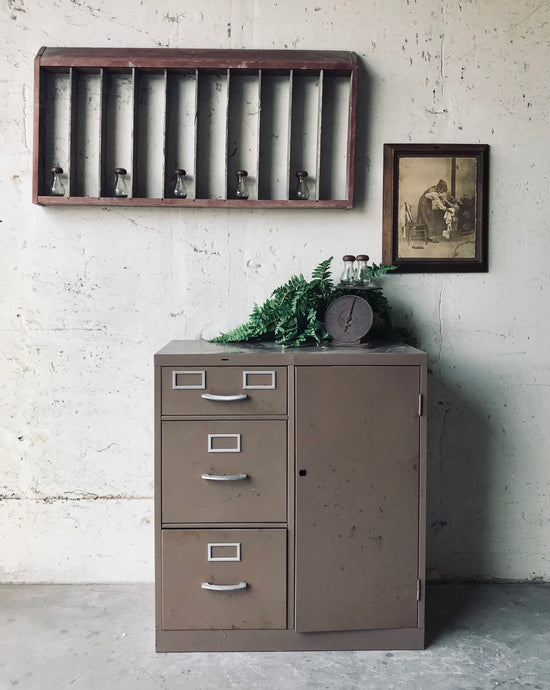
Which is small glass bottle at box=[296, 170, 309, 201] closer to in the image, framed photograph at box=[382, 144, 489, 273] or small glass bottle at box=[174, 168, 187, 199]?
framed photograph at box=[382, 144, 489, 273]

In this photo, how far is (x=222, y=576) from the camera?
2.42 metres

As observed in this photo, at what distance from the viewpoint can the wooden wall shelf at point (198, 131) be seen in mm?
2836

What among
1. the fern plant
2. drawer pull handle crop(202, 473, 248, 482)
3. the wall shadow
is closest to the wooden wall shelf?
the fern plant

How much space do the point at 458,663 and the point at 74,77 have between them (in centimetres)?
277

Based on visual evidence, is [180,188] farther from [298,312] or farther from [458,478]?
[458,478]

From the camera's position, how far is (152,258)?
9.70 feet

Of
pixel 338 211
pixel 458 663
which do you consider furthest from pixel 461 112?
pixel 458 663

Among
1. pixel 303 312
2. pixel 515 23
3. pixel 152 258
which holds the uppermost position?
pixel 515 23

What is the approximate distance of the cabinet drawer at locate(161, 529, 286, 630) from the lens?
241cm

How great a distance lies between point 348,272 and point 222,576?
1300 mm

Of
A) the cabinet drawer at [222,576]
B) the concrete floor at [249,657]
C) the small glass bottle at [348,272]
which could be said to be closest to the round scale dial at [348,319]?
the small glass bottle at [348,272]

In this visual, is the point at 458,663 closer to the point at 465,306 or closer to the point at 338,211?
the point at 465,306

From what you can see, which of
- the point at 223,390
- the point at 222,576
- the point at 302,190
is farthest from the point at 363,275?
the point at 222,576

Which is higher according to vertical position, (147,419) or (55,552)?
(147,419)
